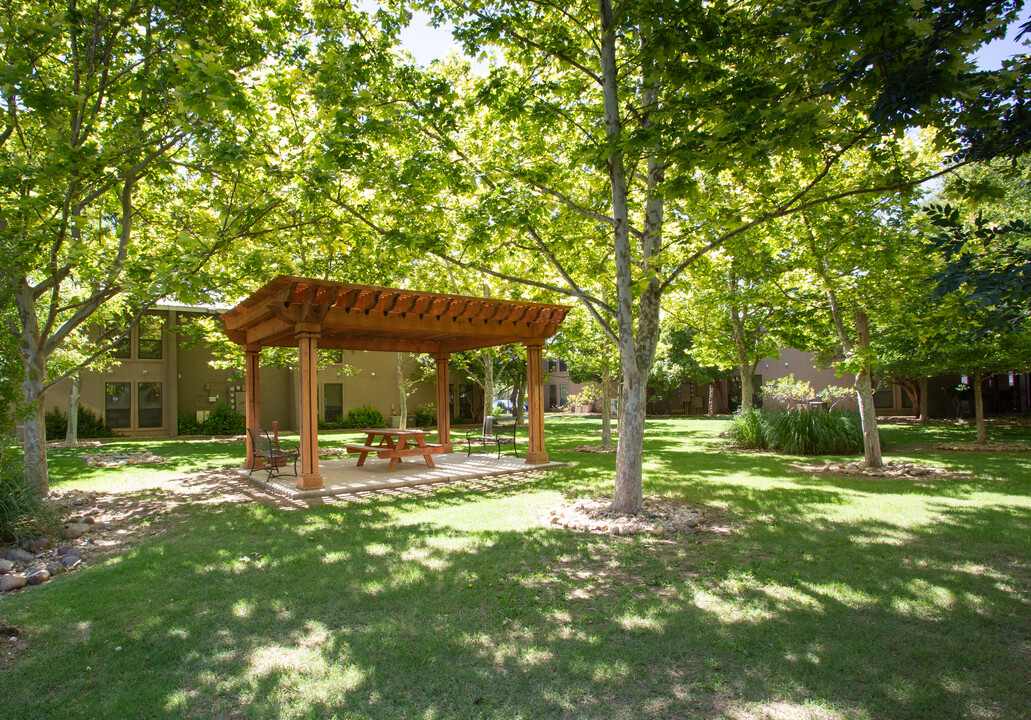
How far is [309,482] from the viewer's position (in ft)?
29.9

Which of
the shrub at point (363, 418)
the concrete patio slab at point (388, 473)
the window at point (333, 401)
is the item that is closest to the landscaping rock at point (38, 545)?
the concrete patio slab at point (388, 473)

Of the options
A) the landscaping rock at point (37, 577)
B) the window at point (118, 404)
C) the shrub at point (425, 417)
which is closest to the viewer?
the landscaping rock at point (37, 577)

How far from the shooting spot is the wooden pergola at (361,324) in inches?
347

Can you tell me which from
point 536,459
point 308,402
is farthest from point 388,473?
point 536,459

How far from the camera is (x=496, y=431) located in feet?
43.0

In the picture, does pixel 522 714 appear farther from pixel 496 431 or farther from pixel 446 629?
pixel 496 431

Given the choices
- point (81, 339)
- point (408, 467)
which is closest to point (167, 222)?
point (408, 467)

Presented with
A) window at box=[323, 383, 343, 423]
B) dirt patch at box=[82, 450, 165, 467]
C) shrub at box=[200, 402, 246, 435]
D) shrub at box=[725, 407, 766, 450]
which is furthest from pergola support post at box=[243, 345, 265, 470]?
window at box=[323, 383, 343, 423]

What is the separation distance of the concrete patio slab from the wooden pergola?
0.35 metres

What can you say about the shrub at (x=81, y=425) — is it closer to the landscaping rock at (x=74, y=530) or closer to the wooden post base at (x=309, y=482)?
the wooden post base at (x=309, y=482)

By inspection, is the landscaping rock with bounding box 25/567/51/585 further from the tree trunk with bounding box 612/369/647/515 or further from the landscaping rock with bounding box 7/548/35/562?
the tree trunk with bounding box 612/369/647/515

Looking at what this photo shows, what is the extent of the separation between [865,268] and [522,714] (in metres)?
9.52

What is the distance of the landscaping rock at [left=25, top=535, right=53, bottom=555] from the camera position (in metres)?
6.08

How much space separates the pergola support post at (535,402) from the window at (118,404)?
17.3 metres
